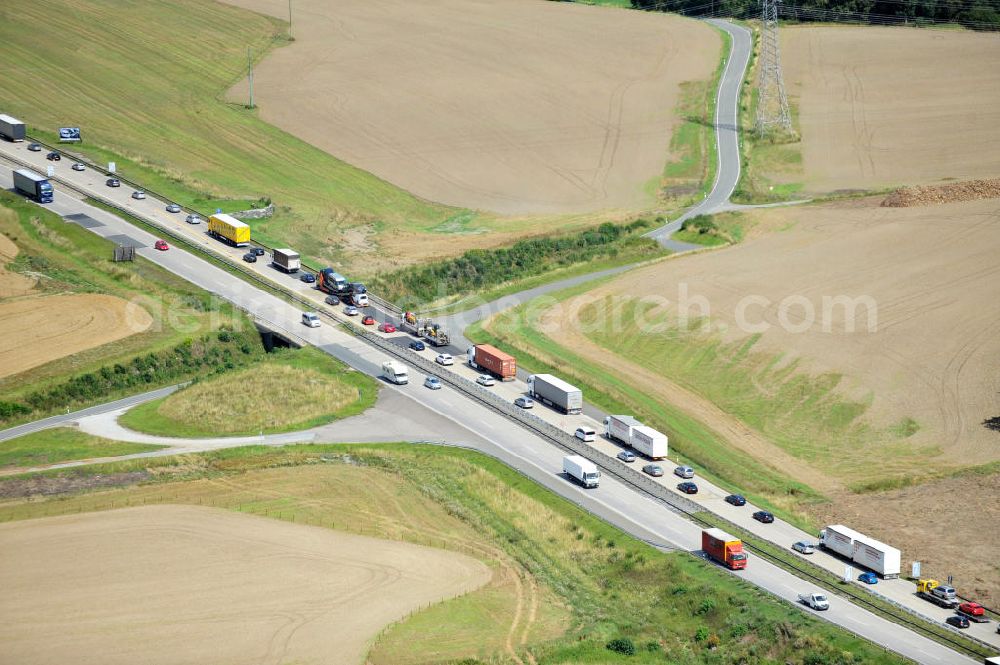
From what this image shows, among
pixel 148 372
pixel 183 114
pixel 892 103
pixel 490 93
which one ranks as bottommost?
pixel 148 372

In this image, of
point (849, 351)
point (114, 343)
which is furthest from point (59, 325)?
point (849, 351)

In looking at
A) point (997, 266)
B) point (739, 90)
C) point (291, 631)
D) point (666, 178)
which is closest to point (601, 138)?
point (666, 178)

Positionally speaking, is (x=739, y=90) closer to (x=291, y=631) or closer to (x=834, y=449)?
(x=834, y=449)

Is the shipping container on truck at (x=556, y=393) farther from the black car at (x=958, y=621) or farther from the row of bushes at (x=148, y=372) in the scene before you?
the black car at (x=958, y=621)

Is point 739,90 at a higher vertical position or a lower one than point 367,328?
higher

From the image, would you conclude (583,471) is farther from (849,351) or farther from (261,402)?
(849,351)

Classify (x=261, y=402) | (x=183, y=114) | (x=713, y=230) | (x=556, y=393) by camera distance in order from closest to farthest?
(x=556, y=393) → (x=261, y=402) → (x=713, y=230) → (x=183, y=114)

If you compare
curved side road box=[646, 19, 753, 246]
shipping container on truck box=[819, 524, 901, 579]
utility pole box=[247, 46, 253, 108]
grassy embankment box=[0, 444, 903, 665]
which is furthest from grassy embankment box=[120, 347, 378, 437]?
utility pole box=[247, 46, 253, 108]
